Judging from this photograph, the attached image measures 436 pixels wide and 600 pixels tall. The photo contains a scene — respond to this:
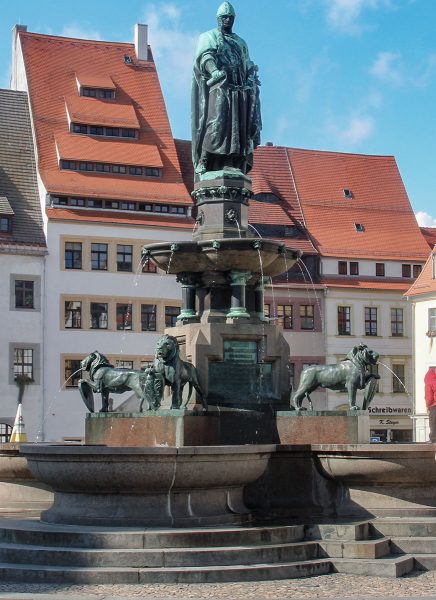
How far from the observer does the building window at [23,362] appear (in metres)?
44.8

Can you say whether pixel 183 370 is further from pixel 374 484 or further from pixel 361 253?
pixel 361 253

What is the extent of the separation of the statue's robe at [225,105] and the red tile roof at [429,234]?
40517 mm

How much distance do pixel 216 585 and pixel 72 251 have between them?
118 feet

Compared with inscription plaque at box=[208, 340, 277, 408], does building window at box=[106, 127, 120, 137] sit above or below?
above

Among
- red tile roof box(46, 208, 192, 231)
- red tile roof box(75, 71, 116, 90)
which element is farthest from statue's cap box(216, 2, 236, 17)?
red tile roof box(75, 71, 116, 90)

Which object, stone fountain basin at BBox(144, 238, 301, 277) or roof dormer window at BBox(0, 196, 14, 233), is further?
roof dormer window at BBox(0, 196, 14, 233)

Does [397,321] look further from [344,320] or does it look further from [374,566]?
[374,566]

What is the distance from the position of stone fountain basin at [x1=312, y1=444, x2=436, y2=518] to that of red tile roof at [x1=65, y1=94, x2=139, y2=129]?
36.2 metres

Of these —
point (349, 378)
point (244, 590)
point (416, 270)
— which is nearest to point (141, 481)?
point (244, 590)

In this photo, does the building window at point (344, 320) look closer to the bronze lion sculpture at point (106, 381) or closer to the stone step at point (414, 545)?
the bronze lion sculpture at point (106, 381)

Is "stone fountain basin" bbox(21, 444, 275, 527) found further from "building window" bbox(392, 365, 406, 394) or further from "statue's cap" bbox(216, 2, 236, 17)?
"building window" bbox(392, 365, 406, 394)

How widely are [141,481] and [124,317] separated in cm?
3489

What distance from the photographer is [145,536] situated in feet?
36.7

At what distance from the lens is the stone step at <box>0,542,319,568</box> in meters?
10.9
